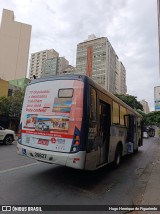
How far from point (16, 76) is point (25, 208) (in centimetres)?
9713

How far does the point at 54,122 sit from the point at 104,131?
194 cm

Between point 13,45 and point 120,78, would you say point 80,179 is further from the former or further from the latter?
point 120,78

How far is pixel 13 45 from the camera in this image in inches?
3871

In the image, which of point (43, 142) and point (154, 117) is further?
point (154, 117)

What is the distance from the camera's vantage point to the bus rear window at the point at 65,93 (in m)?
5.75

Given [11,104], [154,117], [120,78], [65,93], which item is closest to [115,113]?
[65,93]

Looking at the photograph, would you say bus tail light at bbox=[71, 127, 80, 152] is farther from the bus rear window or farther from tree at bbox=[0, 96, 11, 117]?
tree at bbox=[0, 96, 11, 117]

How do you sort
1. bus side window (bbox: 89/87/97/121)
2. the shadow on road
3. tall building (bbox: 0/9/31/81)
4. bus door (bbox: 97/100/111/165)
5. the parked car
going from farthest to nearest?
1. tall building (bbox: 0/9/31/81)
2. the parked car
3. bus door (bbox: 97/100/111/165)
4. the shadow on road
5. bus side window (bbox: 89/87/97/121)

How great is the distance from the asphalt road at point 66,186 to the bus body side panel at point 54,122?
769mm

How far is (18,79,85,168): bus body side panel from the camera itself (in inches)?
212

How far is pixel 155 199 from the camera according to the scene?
16.6ft

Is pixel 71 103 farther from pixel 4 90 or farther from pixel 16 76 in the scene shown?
pixel 16 76

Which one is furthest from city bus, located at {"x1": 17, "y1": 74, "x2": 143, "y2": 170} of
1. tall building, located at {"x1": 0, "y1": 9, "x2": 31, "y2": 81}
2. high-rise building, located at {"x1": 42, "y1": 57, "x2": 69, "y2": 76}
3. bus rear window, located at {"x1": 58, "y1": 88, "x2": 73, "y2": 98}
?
high-rise building, located at {"x1": 42, "y1": 57, "x2": 69, "y2": 76}

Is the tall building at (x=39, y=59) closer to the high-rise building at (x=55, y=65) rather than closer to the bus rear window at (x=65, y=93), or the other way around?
the high-rise building at (x=55, y=65)
